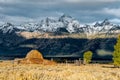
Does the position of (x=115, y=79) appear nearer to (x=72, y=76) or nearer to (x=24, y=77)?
(x=72, y=76)

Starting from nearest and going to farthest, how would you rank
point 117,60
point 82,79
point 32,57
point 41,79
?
1. point 41,79
2. point 82,79
3. point 32,57
4. point 117,60

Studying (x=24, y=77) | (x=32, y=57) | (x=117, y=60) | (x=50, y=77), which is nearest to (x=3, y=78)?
(x=24, y=77)

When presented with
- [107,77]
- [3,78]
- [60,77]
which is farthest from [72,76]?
[3,78]

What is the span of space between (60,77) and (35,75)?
1631 mm

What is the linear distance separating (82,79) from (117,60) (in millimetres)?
97179

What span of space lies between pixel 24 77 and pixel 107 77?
19.2 ft

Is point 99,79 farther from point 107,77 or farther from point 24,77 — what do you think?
point 24,77

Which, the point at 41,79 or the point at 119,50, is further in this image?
the point at 119,50

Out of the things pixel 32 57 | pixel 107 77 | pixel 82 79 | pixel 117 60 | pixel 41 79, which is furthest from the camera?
pixel 117 60

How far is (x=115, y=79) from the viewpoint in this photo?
67.6 feet

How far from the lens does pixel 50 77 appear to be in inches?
767

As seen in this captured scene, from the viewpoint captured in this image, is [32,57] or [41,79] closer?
[41,79]

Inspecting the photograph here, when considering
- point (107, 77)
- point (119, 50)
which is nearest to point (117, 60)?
point (119, 50)

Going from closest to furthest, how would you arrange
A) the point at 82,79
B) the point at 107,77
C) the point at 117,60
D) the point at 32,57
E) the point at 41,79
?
the point at 41,79 < the point at 82,79 < the point at 107,77 < the point at 32,57 < the point at 117,60
